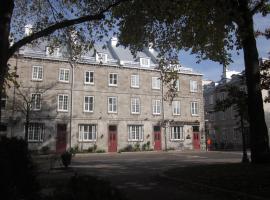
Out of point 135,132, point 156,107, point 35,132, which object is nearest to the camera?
point 35,132

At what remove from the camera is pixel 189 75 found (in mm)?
51344

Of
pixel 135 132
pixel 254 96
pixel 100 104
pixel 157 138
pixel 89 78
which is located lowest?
pixel 157 138

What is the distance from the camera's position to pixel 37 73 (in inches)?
1597

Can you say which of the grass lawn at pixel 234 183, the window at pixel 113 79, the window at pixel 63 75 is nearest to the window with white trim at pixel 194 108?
the window at pixel 113 79

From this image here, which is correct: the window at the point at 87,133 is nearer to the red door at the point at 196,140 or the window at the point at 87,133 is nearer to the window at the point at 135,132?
the window at the point at 135,132

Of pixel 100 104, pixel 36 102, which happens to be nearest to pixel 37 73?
pixel 36 102

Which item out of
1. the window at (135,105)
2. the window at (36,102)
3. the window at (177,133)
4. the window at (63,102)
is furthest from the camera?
the window at (177,133)

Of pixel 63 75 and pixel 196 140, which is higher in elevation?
pixel 63 75

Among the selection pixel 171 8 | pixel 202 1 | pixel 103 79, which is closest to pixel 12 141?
pixel 171 8

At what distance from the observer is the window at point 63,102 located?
41.2 meters

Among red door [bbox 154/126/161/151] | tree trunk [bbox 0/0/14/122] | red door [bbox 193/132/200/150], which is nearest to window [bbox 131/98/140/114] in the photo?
red door [bbox 154/126/161/151]

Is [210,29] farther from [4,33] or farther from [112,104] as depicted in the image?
[112,104]

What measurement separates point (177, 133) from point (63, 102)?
16.4m

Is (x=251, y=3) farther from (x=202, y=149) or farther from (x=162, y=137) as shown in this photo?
(x=202, y=149)
